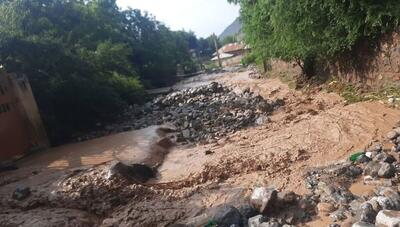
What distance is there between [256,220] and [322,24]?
25.3 ft

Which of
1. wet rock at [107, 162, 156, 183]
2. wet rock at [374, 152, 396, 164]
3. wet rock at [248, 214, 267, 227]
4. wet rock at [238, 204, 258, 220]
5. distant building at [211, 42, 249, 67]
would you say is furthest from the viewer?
distant building at [211, 42, 249, 67]

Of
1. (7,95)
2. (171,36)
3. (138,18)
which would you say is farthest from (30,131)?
(171,36)

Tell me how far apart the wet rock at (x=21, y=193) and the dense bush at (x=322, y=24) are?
8331 mm

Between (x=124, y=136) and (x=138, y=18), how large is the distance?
108ft

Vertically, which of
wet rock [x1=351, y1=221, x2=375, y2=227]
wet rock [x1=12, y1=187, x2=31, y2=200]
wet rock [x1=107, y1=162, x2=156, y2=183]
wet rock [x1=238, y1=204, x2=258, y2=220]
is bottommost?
wet rock [x1=238, y1=204, x2=258, y2=220]

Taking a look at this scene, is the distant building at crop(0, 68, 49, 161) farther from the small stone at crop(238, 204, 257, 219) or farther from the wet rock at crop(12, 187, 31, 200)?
the small stone at crop(238, 204, 257, 219)

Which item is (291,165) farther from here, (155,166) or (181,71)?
(181,71)

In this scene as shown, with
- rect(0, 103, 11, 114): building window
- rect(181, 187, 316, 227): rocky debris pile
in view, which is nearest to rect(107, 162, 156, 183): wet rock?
rect(181, 187, 316, 227): rocky debris pile

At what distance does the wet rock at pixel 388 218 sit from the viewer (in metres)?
4.48

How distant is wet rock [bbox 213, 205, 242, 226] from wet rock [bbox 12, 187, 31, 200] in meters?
3.99

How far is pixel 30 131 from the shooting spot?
12.5 m

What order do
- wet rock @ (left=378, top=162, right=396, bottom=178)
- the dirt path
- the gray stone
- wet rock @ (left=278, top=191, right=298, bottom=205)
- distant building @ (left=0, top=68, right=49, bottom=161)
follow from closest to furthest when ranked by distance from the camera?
the gray stone
wet rock @ (left=278, top=191, right=298, bottom=205)
wet rock @ (left=378, top=162, right=396, bottom=178)
the dirt path
distant building @ (left=0, top=68, right=49, bottom=161)

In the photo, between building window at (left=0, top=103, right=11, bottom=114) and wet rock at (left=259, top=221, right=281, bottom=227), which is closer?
wet rock at (left=259, top=221, right=281, bottom=227)

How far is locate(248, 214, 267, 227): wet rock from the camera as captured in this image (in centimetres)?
535
